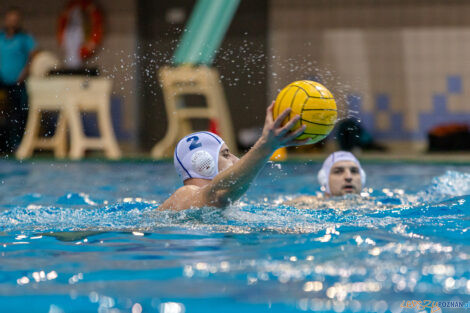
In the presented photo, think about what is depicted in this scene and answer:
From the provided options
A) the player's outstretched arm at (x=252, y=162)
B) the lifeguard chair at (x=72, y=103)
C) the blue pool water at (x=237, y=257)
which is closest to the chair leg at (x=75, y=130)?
the lifeguard chair at (x=72, y=103)

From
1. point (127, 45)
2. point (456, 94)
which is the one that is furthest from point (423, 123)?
point (127, 45)

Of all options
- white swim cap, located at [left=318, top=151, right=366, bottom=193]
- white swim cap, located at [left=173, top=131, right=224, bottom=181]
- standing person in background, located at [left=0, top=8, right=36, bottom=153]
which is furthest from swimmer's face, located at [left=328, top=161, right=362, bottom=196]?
standing person in background, located at [left=0, top=8, right=36, bottom=153]

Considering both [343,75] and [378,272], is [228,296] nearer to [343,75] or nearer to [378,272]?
[378,272]

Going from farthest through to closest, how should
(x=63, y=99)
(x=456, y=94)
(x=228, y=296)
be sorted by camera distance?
(x=456, y=94) → (x=63, y=99) → (x=228, y=296)

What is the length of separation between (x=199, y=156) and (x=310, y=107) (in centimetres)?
103

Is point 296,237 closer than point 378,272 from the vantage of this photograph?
No

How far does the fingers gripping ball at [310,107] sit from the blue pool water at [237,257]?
1.76 feet

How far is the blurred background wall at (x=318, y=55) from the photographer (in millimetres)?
12000

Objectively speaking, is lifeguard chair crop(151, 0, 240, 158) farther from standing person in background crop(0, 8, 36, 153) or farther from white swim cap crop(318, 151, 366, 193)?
white swim cap crop(318, 151, 366, 193)

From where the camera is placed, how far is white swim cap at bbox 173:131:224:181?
153 inches

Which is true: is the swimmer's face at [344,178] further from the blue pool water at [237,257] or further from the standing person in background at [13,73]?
the standing person in background at [13,73]

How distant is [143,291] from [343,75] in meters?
10.5

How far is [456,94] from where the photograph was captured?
11906mm

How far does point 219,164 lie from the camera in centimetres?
392
